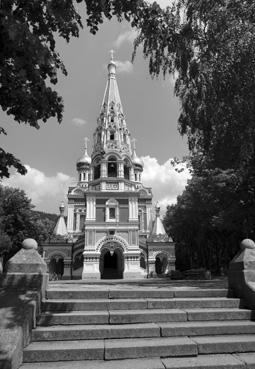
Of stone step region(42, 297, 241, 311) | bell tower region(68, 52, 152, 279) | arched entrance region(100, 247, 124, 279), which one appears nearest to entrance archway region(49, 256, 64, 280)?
bell tower region(68, 52, 152, 279)

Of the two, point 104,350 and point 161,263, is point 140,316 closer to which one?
point 104,350

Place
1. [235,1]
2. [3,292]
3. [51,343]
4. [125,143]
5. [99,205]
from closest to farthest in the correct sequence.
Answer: [51,343], [3,292], [235,1], [99,205], [125,143]

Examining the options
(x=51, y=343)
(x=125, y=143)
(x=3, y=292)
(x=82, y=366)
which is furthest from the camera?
(x=125, y=143)

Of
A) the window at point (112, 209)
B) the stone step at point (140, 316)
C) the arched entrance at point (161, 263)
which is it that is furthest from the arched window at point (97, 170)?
the stone step at point (140, 316)

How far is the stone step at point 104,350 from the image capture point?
5141mm

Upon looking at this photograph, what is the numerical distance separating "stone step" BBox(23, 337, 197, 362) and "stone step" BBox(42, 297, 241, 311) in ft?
3.86

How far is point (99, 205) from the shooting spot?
126 feet

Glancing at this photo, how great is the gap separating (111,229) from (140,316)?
30536 mm

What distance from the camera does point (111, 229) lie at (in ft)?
121

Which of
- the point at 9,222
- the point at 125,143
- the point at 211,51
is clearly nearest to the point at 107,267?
the point at 9,222

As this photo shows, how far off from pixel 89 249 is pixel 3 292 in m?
30.1

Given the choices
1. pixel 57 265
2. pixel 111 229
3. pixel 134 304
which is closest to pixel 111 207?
pixel 111 229

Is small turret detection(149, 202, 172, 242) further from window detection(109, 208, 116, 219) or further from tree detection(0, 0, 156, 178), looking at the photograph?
tree detection(0, 0, 156, 178)

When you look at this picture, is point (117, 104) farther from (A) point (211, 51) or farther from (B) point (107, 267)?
(A) point (211, 51)
